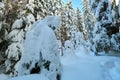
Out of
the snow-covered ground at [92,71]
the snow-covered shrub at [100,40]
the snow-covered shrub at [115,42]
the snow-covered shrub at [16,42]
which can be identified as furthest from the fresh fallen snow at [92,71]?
the snow-covered shrub at [16,42]

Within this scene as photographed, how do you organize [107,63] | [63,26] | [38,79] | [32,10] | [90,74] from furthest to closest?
Answer: [63,26], [32,10], [107,63], [90,74], [38,79]

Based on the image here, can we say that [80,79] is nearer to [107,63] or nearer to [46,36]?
[46,36]

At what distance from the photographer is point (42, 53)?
508 inches

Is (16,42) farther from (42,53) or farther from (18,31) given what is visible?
(42,53)

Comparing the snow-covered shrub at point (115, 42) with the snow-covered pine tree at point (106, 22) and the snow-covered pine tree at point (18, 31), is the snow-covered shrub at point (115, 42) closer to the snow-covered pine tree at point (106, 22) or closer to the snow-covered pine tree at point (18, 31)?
the snow-covered pine tree at point (106, 22)

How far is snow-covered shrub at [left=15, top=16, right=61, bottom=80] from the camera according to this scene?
509 inches

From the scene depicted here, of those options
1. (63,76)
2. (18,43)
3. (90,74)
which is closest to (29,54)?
(63,76)

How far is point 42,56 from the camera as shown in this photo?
42.4ft

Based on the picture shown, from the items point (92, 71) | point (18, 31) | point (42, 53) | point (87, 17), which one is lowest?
point (92, 71)

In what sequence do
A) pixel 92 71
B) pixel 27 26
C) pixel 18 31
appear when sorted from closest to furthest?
pixel 92 71 → pixel 18 31 → pixel 27 26

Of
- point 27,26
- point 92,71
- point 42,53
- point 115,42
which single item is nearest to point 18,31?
point 27,26

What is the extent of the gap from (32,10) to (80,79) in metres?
13.1

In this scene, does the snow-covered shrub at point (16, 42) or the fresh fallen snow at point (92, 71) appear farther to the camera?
the snow-covered shrub at point (16, 42)

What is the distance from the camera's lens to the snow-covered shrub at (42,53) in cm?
1293
